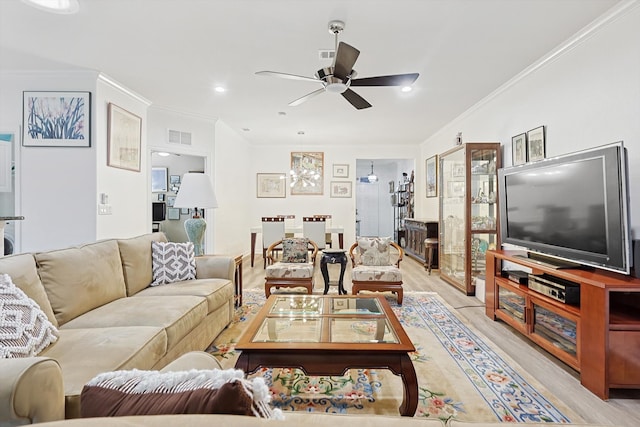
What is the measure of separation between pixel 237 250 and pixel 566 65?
18.7ft

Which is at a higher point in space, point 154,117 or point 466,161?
point 154,117

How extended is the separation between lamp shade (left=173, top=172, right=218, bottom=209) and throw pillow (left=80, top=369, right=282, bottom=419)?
9.70 ft

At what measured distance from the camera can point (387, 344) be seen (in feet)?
5.61

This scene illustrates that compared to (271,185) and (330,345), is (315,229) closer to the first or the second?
(271,185)

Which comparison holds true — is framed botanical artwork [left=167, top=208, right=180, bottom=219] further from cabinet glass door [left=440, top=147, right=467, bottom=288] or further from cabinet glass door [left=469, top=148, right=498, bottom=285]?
cabinet glass door [left=469, top=148, right=498, bottom=285]

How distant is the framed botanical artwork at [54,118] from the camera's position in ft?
11.4

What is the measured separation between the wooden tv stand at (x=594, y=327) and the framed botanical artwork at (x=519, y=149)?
1.41 meters

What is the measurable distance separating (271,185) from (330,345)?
5990 millimetres

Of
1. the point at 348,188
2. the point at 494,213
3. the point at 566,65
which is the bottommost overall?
the point at 494,213

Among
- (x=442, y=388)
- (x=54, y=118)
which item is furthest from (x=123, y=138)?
(x=442, y=388)

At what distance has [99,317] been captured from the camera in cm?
196

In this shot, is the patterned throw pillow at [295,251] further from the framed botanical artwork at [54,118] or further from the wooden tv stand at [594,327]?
the framed botanical artwork at [54,118]

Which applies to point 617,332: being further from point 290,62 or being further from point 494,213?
point 290,62

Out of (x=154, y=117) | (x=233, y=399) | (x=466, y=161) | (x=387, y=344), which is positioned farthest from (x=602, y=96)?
(x=154, y=117)
